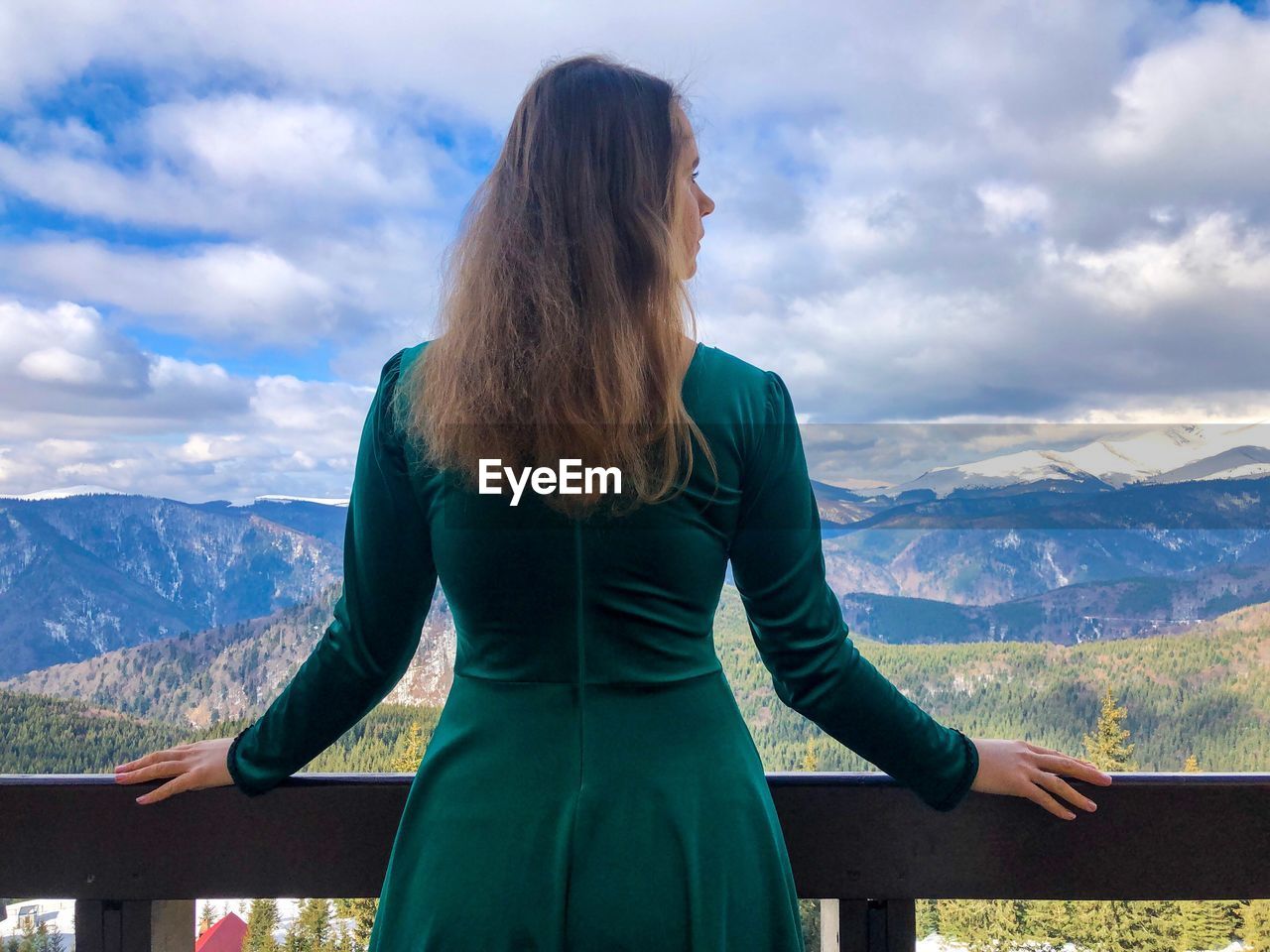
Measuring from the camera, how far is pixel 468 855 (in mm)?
633

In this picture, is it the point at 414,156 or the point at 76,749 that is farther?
the point at 414,156

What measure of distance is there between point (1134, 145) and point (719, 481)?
16724 mm

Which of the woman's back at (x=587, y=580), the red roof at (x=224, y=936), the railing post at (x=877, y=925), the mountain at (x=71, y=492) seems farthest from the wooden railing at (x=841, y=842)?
the mountain at (x=71, y=492)

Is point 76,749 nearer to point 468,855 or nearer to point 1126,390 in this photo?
point 468,855

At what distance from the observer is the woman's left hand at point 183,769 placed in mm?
834

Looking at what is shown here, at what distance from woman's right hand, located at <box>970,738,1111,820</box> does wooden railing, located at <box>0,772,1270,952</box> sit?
0.08ft

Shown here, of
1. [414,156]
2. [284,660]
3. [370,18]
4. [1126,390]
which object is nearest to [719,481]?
[284,660]

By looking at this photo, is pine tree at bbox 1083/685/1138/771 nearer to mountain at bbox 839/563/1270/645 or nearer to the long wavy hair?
mountain at bbox 839/563/1270/645

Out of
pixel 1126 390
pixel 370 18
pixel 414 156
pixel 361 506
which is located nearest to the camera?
pixel 361 506

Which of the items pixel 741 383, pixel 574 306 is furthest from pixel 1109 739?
pixel 574 306

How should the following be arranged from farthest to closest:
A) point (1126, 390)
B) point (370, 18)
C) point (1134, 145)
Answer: point (1134, 145) → point (1126, 390) → point (370, 18)

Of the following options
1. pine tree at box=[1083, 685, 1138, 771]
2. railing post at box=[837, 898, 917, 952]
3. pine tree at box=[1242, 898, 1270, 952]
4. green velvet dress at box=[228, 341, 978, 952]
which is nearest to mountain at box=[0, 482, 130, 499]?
green velvet dress at box=[228, 341, 978, 952]

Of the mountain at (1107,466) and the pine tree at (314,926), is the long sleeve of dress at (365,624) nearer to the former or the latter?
the pine tree at (314,926)

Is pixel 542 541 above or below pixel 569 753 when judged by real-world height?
above
